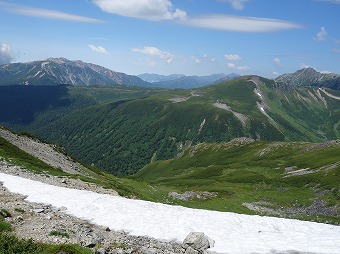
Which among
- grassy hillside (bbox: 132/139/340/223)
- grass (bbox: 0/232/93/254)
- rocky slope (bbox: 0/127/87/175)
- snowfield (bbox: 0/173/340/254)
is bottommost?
grassy hillside (bbox: 132/139/340/223)

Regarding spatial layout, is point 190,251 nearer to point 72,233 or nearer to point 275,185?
point 72,233

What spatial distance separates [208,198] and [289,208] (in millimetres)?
20428

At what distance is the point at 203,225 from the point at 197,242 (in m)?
5.70

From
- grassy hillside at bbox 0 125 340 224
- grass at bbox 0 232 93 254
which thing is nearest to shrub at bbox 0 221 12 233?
grass at bbox 0 232 93 254

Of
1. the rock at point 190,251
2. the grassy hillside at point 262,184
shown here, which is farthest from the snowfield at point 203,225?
the grassy hillside at point 262,184

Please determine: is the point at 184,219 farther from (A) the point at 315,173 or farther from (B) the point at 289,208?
(A) the point at 315,173

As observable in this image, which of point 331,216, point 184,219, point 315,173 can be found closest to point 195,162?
point 315,173

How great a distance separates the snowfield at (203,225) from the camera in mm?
23266

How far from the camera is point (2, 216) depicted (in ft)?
85.5

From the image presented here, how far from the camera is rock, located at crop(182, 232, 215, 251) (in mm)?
22483

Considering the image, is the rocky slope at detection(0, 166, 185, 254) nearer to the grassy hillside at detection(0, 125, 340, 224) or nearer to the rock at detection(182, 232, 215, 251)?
the rock at detection(182, 232, 215, 251)

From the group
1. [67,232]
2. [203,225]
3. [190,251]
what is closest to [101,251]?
[67,232]

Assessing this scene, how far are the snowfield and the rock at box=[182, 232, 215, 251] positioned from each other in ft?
1.72

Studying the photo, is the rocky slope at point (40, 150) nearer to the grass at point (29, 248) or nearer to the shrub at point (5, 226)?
the shrub at point (5, 226)
